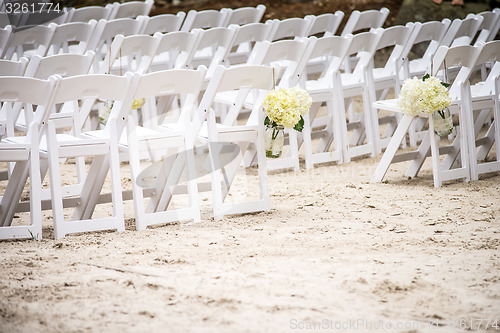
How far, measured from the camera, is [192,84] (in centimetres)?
539

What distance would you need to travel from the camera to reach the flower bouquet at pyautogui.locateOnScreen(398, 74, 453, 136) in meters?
6.04

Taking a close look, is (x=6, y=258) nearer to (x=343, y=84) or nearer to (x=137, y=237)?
(x=137, y=237)

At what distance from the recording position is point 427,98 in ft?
19.8

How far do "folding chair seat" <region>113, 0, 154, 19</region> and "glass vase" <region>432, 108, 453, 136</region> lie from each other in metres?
4.53

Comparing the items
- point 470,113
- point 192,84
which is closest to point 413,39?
point 470,113

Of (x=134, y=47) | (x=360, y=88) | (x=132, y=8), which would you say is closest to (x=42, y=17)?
(x=132, y=8)

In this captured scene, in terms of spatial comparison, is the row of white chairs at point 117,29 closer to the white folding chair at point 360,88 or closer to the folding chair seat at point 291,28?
the folding chair seat at point 291,28

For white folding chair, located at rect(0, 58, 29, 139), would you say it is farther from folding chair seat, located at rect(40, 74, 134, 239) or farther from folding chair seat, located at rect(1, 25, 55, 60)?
folding chair seat, located at rect(1, 25, 55, 60)

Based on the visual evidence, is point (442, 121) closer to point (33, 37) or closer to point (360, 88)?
point (360, 88)

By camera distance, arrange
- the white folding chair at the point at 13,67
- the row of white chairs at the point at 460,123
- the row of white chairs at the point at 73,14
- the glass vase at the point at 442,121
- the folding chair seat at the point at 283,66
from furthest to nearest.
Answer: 1. the row of white chairs at the point at 73,14
2. the folding chair seat at the point at 283,66
3. the row of white chairs at the point at 460,123
4. the glass vase at the point at 442,121
5. the white folding chair at the point at 13,67

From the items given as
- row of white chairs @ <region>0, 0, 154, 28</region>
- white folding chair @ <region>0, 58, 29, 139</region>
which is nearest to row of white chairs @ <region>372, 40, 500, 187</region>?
white folding chair @ <region>0, 58, 29, 139</region>

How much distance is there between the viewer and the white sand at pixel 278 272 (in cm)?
355

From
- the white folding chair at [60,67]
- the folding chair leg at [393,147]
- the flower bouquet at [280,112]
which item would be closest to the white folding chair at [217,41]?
the white folding chair at [60,67]

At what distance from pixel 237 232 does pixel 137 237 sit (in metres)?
0.62
